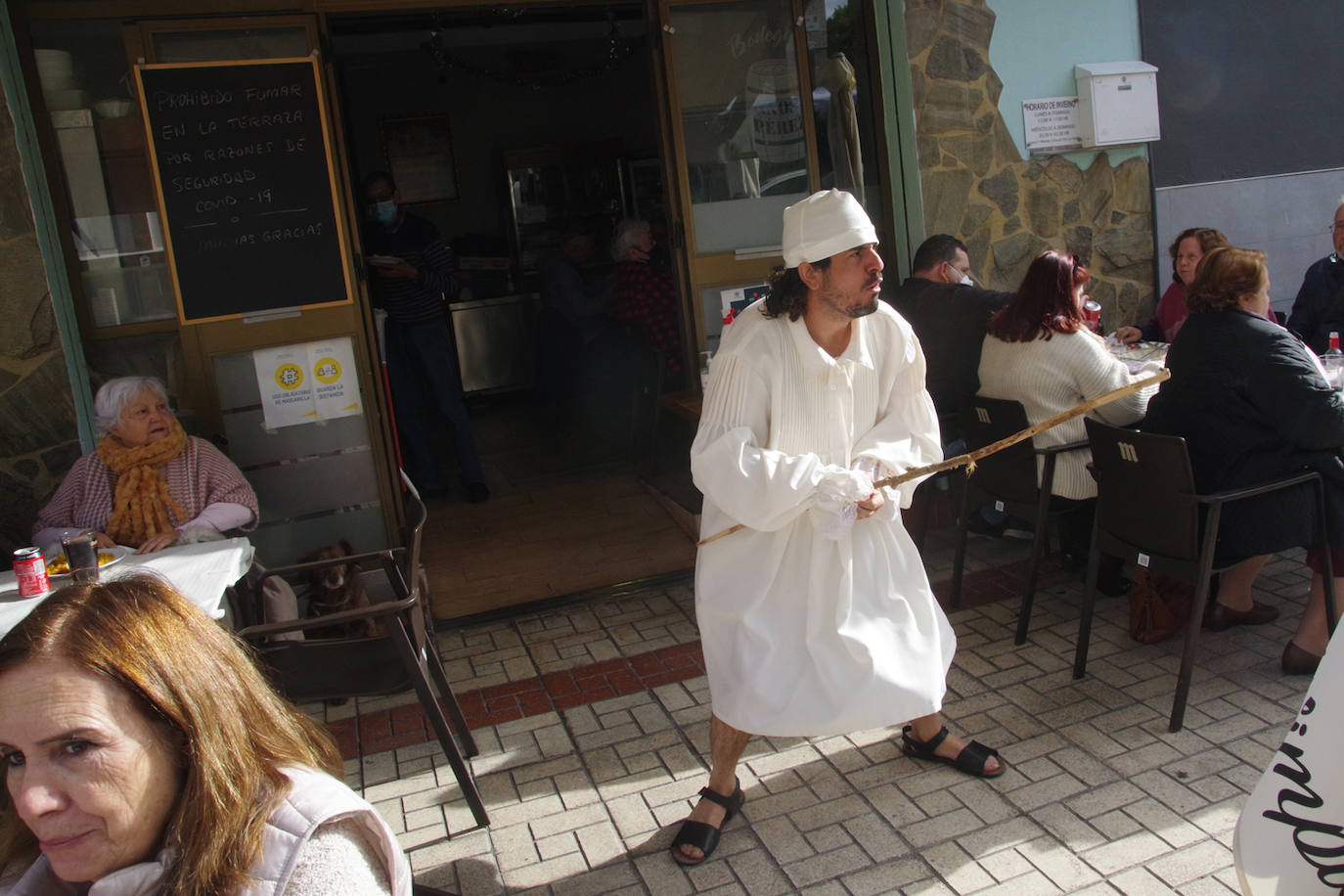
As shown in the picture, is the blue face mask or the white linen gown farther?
the blue face mask

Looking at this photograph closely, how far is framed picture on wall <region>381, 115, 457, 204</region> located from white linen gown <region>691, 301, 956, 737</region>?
8.18m

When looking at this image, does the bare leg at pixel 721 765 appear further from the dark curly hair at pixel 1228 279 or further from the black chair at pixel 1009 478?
the dark curly hair at pixel 1228 279

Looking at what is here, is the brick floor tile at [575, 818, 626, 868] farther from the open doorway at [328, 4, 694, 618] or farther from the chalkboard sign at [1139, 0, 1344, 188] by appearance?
the chalkboard sign at [1139, 0, 1344, 188]

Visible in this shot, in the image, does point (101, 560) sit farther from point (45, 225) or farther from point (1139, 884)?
point (1139, 884)

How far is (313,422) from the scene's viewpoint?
16.2ft

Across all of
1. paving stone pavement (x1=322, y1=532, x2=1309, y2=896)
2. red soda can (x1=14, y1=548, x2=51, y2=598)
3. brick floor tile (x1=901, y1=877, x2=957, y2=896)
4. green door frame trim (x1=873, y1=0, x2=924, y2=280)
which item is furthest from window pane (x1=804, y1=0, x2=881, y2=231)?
red soda can (x1=14, y1=548, x2=51, y2=598)

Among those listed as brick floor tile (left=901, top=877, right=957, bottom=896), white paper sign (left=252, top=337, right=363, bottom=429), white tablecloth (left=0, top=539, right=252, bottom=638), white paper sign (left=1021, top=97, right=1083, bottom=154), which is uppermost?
white paper sign (left=1021, top=97, right=1083, bottom=154)

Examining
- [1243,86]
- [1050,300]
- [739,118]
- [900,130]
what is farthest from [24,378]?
[1243,86]

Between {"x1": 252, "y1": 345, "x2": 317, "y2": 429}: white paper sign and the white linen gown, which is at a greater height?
{"x1": 252, "y1": 345, "x2": 317, "y2": 429}: white paper sign

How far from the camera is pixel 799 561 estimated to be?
2945mm

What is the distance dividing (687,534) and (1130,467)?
2718 millimetres

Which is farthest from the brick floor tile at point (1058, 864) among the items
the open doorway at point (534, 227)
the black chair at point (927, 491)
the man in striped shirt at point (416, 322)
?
the man in striped shirt at point (416, 322)

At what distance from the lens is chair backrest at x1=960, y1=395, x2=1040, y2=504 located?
13.7ft

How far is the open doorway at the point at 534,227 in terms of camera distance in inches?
276
